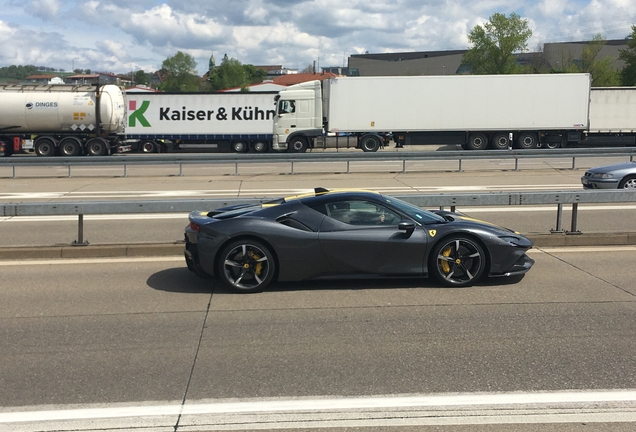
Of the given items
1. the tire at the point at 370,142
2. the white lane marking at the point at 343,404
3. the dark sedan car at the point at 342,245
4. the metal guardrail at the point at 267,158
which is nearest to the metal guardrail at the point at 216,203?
the dark sedan car at the point at 342,245

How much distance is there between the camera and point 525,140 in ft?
111

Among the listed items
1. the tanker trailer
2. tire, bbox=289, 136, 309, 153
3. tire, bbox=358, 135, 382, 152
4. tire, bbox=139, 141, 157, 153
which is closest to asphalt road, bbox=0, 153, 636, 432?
tire, bbox=289, 136, 309, 153

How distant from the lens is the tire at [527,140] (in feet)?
111

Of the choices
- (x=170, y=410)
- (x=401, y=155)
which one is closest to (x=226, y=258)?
(x=170, y=410)

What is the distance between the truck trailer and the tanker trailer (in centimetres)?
930

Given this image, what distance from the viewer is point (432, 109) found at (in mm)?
33125

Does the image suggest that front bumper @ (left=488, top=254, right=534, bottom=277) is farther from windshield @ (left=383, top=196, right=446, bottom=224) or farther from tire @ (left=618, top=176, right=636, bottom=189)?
tire @ (left=618, top=176, right=636, bottom=189)

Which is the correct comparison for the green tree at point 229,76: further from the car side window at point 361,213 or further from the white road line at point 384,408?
the white road line at point 384,408

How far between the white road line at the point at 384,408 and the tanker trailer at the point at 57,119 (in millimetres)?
30944

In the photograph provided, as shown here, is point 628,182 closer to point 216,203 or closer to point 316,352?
point 216,203

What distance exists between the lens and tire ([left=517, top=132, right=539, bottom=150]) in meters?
33.9

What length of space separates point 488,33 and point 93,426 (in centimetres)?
9022

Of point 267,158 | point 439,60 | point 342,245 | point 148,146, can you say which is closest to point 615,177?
point 342,245

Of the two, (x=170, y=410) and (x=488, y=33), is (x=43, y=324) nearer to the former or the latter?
(x=170, y=410)
